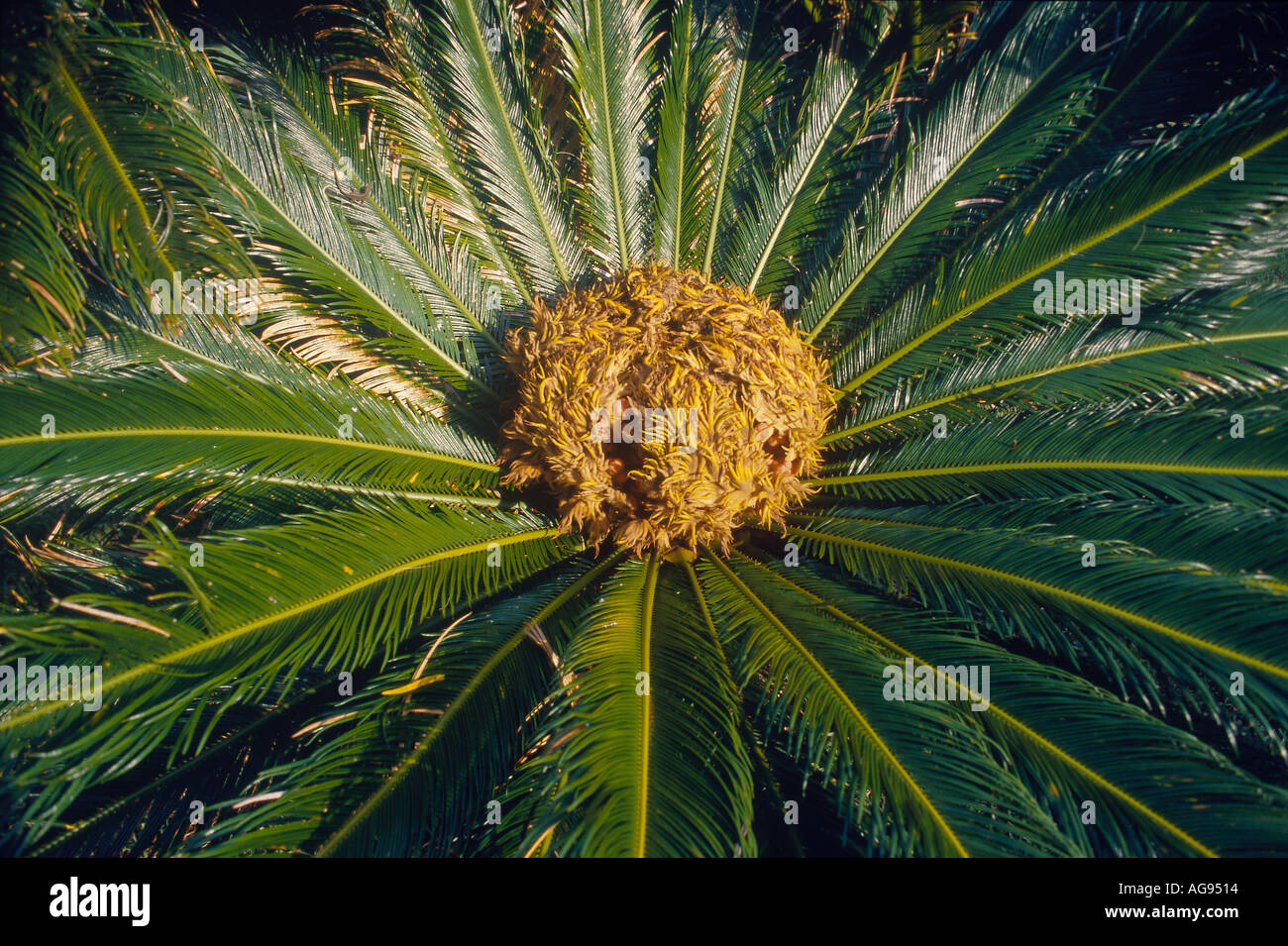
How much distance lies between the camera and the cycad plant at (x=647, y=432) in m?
2.20

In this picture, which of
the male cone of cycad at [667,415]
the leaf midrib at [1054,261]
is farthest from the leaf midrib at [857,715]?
the leaf midrib at [1054,261]

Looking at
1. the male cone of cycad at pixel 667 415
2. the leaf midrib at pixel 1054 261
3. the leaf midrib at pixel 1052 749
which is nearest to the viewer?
the leaf midrib at pixel 1052 749

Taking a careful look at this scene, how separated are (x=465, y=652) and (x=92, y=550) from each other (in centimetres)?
143

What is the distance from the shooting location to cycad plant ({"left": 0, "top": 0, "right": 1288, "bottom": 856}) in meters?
2.20

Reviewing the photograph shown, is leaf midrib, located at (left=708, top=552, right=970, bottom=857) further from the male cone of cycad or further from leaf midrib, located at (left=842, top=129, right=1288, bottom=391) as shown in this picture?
leaf midrib, located at (left=842, top=129, right=1288, bottom=391)

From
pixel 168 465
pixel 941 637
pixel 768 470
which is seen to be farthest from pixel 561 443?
pixel 941 637

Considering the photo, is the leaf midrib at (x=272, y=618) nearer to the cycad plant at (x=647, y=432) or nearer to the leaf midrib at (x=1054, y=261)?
the cycad plant at (x=647, y=432)

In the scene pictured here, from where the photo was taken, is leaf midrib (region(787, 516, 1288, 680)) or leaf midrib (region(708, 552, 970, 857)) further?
leaf midrib (region(787, 516, 1288, 680))

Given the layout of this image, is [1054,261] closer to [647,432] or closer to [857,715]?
[647,432]

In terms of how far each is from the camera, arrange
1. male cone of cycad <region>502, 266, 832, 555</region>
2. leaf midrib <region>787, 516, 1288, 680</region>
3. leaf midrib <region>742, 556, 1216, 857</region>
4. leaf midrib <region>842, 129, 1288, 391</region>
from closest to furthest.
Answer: leaf midrib <region>742, 556, 1216, 857</region> → leaf midrib <region>787, 516, 1288, 680</region> → leaf midrib <region>842, 129, 1288, 391</region> → male cone of cycad <region>502, 266, 832, 555</region>

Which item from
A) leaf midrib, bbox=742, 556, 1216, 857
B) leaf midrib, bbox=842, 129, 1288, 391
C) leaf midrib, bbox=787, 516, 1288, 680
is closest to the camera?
leaf midrib, bbox=742, 556, 1216, 857

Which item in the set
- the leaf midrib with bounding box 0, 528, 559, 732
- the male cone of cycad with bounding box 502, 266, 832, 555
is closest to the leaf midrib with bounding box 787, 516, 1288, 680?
the male cone of cycad with bounding box 502, 266, 832, 555

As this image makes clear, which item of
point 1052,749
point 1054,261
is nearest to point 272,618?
point 1052,749
